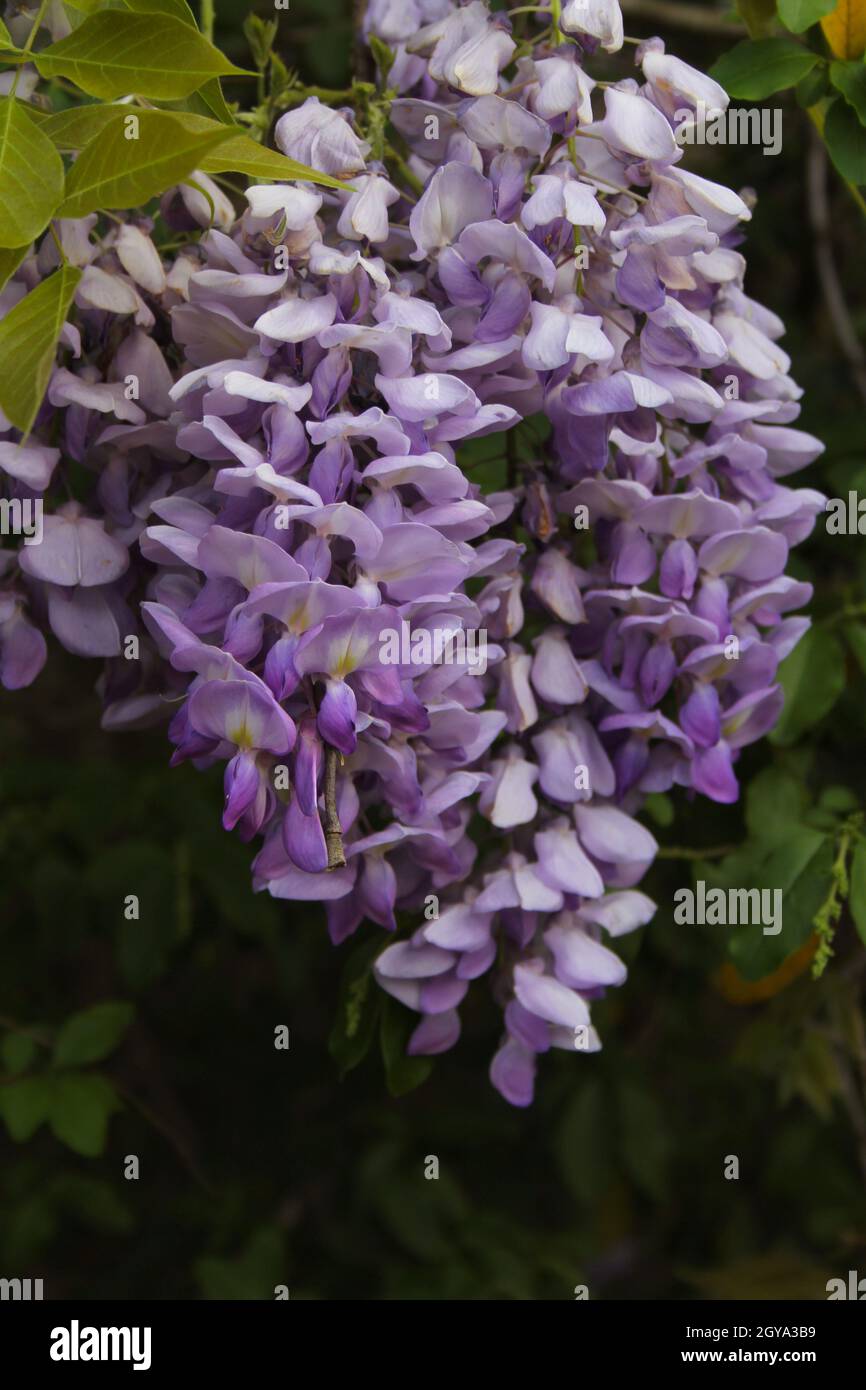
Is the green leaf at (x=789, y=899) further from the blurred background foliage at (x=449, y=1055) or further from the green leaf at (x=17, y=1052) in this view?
the green leaf at (x=17, y=1052)

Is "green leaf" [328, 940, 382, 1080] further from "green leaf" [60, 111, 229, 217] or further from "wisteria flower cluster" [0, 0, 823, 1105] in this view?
"green leaf" [60, 111, 229, 217]

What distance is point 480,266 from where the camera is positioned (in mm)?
857

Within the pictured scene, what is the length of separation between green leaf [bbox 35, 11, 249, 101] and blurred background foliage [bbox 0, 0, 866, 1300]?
0.59m

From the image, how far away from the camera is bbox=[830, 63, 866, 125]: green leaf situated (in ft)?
3.27

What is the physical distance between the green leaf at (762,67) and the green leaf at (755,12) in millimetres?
52

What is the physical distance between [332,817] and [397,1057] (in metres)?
0.33

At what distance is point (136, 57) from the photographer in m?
0.80

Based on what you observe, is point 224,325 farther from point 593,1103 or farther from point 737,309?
point 593,1103

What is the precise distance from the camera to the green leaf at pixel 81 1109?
49.4 inches

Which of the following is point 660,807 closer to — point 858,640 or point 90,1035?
point 858,640

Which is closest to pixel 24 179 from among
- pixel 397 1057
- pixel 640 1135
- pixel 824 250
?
pixel 397 1057

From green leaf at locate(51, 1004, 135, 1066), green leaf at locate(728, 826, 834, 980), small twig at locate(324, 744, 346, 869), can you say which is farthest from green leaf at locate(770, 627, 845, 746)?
green leaf at locate(51, 1004, 135, 1066)

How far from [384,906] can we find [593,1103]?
890 millimetres

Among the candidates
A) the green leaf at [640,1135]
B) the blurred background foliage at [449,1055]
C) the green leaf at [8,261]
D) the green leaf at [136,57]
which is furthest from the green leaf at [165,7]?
the green leaf at [640,1135]
